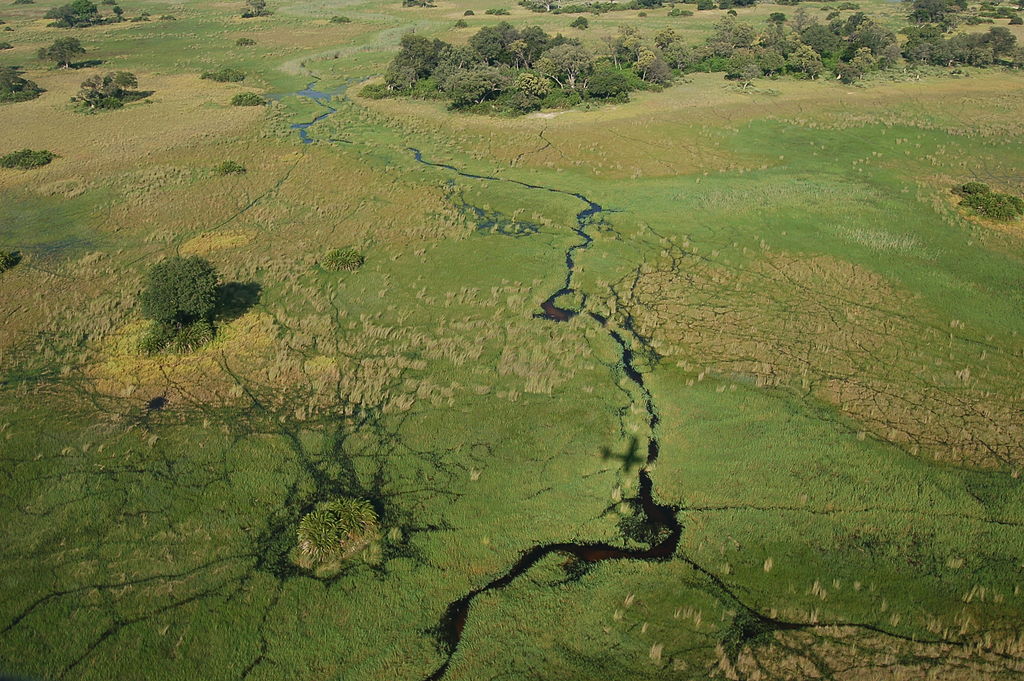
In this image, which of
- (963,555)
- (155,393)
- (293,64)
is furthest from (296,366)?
(293,64)

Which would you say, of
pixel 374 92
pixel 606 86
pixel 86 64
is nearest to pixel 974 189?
pixel 606 86

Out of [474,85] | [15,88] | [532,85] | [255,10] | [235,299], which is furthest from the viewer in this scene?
[255,10]

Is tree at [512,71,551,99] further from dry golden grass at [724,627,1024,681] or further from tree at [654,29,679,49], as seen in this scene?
dry golden grass at [724,627,1024,681]

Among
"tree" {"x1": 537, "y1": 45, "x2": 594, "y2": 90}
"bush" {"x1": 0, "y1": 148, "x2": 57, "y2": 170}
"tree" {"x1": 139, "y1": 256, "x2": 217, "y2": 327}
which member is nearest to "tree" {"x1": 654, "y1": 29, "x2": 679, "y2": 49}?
"tree" {"x1": 537, "y1": 45, "x2": 594, "y2": 90}

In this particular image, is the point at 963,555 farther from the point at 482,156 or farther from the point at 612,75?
the point at 612,75

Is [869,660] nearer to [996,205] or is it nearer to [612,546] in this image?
[612,546]

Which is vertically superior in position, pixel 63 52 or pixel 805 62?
pixel 63 52

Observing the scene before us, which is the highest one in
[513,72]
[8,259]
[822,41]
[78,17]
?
[78,17]
